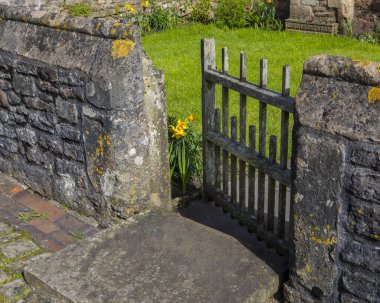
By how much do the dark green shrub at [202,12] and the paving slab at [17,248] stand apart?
28.7 ft

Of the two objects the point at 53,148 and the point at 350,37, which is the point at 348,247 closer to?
the point at 53,148

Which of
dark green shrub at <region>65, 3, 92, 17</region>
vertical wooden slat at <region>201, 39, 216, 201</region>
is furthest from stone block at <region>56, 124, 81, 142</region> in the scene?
dark green shrub at <region>65, 3, 92, 17</region>

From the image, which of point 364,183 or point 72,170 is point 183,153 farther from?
point 364,183

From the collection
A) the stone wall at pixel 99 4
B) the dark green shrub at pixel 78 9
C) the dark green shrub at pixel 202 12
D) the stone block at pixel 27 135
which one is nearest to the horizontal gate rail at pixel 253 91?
the stone block at pixel 27 135

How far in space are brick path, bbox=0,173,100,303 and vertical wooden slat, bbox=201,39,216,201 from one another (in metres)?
0.93

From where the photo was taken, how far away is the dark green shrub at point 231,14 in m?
11.2

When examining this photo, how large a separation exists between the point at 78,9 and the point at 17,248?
7805mm

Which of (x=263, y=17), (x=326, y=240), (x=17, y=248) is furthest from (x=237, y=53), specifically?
(x=326, y=240)

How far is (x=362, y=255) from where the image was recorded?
2.71 metres

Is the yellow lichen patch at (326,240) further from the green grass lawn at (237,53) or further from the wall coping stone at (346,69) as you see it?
the green grass lawn at (237,53)

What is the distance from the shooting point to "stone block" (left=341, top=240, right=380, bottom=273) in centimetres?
266

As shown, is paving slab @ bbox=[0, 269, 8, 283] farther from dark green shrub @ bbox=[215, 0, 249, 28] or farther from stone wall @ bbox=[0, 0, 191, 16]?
dark green shrub @ bbox=[215, 0, 249, 28]

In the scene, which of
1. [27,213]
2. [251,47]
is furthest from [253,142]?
[251,47]

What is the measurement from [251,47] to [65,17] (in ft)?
19.9
